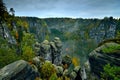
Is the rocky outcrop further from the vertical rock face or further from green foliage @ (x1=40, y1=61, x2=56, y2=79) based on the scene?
green foliage @ (x1=40, y1=61, x2=56, y2=79)

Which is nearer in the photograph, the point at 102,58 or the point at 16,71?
the point at 16,71

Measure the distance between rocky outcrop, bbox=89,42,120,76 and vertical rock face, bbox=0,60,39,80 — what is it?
12342 mm

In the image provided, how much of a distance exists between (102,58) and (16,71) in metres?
15.1

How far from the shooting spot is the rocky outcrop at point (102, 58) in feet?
119

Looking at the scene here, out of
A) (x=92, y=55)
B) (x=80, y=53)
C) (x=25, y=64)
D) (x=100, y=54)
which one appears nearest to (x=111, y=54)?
(x=100, y=54)

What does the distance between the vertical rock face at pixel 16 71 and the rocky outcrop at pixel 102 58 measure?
40.5ft

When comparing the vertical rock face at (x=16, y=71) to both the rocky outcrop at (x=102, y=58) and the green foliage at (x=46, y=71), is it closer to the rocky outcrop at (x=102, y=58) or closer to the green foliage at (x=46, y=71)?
the rocky outcrop at (x=102, y=58)

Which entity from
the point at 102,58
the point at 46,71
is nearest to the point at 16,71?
the point at 102,58

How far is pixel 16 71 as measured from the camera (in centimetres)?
3844

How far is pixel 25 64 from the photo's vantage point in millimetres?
41188

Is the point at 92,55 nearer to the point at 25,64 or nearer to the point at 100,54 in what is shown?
the point at 100,54

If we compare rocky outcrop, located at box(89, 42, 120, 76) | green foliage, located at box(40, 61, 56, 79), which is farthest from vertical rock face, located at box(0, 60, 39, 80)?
→ green foliage, located at box(40, 61, 56, 79)

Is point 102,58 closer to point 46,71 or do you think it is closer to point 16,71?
point 16,71

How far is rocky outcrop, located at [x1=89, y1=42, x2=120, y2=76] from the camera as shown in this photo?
36.3 meters
